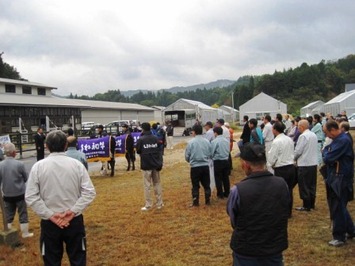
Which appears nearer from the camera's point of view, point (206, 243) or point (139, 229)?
point (206, 243)

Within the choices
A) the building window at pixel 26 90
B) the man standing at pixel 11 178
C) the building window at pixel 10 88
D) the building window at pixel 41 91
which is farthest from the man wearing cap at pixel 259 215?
the building window at pixel 41 91

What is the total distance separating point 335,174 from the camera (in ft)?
19.4

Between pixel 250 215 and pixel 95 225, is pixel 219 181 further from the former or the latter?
pixel 250 215

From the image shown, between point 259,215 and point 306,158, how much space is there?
16.3ft

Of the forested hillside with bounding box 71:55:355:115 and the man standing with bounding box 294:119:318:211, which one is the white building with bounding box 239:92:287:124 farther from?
the man standing with bounding box 294:119:318:211

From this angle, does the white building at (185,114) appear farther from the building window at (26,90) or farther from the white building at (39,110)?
the building window at (26,90)

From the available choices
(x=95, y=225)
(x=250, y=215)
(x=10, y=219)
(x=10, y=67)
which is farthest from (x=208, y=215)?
(x=10, y=67)

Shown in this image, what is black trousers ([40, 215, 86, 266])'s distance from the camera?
13.7 ft

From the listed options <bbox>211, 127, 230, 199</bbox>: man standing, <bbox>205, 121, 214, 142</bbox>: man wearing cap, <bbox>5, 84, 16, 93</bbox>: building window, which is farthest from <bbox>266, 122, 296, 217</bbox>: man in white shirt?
<bbox>5, 84, 16, 93</bbox>: building window

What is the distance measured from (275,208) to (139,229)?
15.6 ft

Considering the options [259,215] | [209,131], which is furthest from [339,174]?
[209,131]

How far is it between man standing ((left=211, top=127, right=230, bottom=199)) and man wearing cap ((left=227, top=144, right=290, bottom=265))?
6.46m

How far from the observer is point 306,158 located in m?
7.73

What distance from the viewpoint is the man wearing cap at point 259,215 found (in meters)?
3.14
